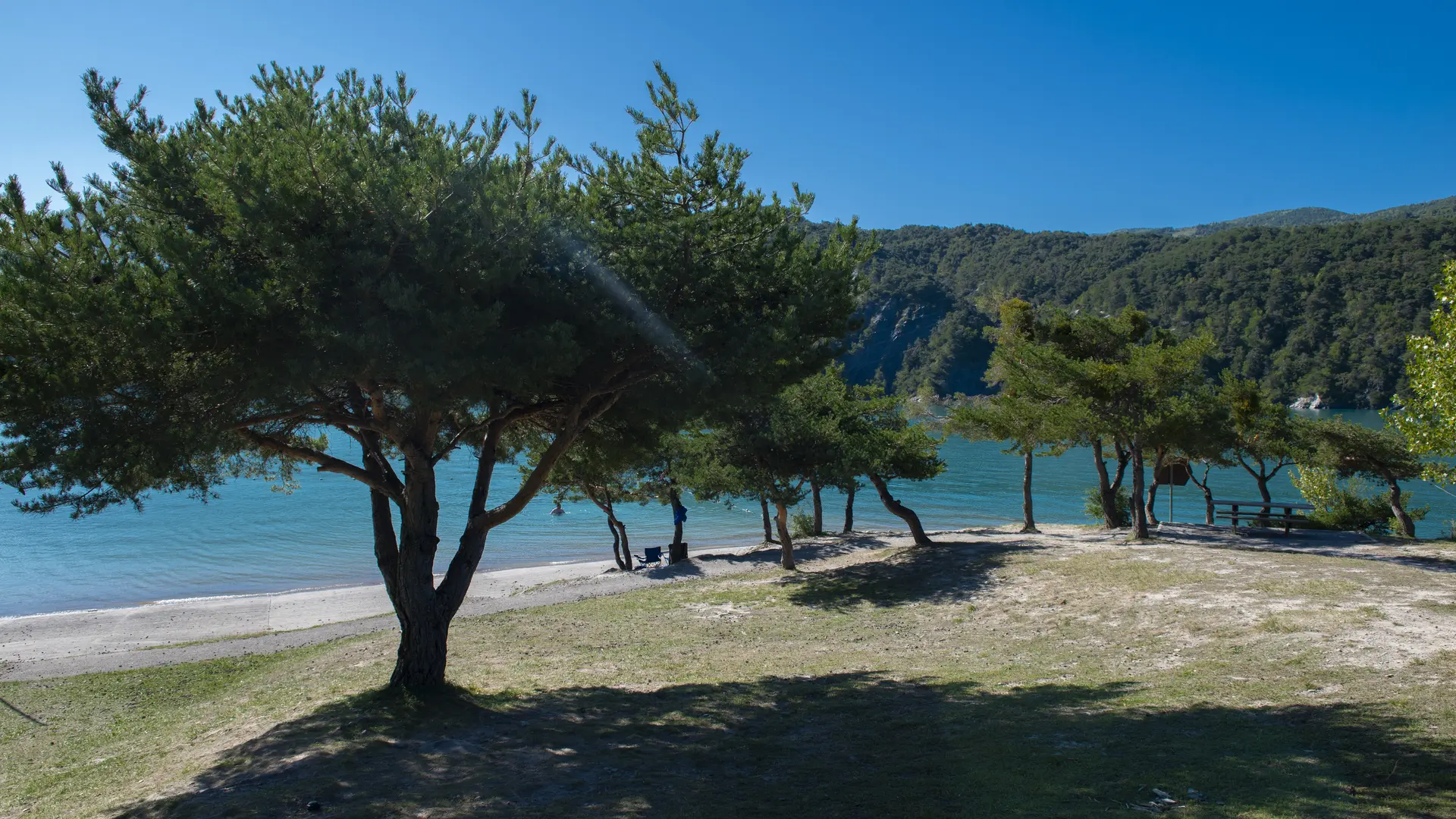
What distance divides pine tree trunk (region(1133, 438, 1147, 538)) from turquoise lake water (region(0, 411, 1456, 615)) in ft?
68.7

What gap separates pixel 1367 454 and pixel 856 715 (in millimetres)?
23083

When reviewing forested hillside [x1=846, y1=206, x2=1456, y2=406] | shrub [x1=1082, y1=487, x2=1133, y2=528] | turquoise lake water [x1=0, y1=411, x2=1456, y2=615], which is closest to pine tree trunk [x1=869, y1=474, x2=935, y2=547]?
shrub [x1=1082, y1=487, x2=1133, y2=528]

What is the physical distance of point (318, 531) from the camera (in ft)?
142

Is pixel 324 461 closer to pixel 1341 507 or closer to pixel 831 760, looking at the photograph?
pixel 831 760

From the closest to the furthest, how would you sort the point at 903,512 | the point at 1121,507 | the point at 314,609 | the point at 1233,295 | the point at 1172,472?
the point at 903,512 → the point at 314,609 → the point at 1172,472 → the point at 1121,507 → the point at 1233,295

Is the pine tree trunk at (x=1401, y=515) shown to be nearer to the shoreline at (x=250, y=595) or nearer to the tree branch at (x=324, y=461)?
the shoreline at (x=250, y=595)

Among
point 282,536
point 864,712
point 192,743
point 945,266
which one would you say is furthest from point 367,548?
point 945,266

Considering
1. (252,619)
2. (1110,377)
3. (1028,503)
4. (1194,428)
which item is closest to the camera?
(1110,377)

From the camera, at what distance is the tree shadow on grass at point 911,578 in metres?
16.1

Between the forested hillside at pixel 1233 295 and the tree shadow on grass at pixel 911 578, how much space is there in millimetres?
40486

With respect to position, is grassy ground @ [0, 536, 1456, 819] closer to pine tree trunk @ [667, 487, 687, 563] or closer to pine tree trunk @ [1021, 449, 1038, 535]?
pine tree trunk @ [1021, 449, 1038, 535]

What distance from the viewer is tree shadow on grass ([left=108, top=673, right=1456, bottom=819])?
5152 millimetres

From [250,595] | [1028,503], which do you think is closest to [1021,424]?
[1028,503]

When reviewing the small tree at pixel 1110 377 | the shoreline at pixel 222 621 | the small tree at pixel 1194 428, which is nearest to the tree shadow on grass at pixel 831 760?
the shoreline at pixel 222 621
